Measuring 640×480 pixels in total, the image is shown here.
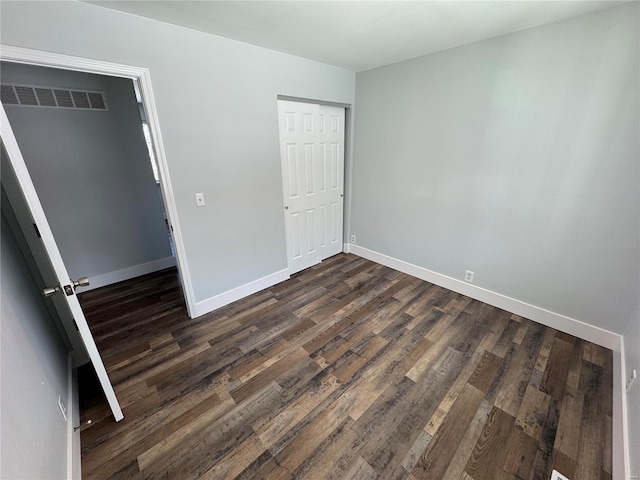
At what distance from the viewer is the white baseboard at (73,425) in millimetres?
1234

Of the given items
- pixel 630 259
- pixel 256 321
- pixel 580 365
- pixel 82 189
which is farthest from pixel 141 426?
pixel 630 259

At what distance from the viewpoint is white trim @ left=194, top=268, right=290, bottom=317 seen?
Result: 8.18 ft

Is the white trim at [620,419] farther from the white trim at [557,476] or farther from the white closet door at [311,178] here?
the white closet door at [311,178]

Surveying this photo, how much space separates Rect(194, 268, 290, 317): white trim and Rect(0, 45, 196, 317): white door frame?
0.10 meters

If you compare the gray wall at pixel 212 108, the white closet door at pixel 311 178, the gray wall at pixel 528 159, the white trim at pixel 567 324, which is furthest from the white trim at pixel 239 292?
the gray wall at pixel 528 159

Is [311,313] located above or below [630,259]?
below

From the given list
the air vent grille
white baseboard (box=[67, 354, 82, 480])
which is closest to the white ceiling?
the air vent grille

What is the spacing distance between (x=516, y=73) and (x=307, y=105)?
1929 mm

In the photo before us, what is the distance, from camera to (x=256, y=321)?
2.41 m

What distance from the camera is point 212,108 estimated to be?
84.0 inches

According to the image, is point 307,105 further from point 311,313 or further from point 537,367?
point 537,367

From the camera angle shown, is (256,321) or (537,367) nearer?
(537,367)

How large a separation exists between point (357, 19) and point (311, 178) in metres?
1.63

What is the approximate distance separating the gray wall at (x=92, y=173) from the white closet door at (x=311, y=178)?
174cm
